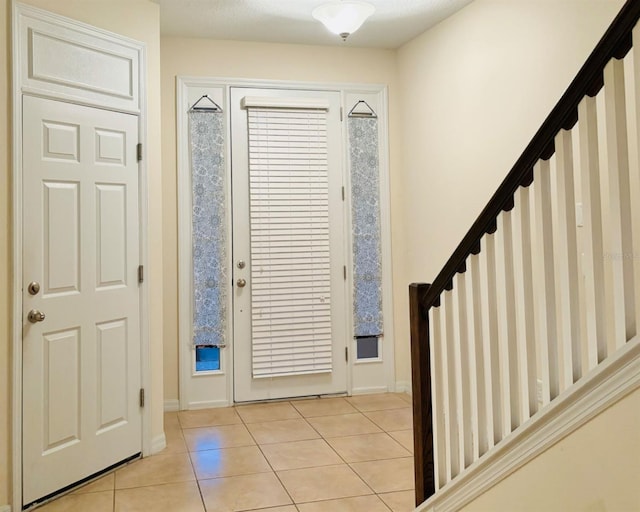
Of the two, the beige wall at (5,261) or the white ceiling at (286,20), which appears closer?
the beige wall at (5,261)

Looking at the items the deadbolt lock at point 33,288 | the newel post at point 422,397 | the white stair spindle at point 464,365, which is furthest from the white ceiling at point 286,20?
the white stair spindle at point 464,365

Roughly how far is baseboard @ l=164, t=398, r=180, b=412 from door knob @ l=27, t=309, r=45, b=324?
5.61 feet

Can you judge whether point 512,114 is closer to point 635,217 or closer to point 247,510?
point 635,217

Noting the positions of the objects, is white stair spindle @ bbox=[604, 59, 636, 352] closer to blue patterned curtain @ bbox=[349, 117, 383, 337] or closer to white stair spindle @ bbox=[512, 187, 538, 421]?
white stair spindle @ bbox=[512, 187, 538, 421]

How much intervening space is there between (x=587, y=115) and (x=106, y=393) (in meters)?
2.74

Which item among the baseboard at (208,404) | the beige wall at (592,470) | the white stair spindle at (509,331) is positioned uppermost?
the white stair spindle at (509,331)

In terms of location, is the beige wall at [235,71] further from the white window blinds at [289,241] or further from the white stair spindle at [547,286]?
the white stair spindle at [547,286]

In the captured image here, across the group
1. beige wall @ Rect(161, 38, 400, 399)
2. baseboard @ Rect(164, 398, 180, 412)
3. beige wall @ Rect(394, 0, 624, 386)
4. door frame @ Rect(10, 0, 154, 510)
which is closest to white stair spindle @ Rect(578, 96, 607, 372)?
beige wall @ Rect(394, 0, 624, 386)

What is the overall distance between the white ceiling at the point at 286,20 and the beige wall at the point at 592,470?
308cm

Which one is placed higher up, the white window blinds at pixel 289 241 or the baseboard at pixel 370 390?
the white window blinds at pixel 289 241

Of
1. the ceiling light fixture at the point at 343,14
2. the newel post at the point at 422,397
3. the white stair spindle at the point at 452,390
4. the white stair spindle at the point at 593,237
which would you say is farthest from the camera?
the ceiling light fixture at the point at 343,14

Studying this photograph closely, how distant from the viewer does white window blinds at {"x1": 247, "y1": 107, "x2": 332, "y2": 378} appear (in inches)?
184

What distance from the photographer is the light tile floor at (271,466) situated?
296 centimetres

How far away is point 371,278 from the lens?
16.1ft
